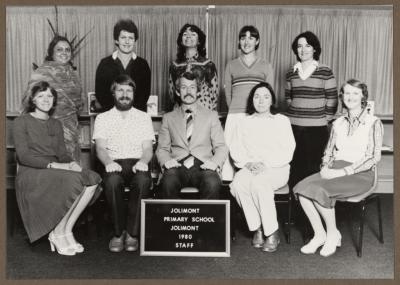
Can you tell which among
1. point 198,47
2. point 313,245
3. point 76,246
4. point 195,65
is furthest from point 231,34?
point 76,246

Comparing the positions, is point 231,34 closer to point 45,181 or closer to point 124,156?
point 124,156

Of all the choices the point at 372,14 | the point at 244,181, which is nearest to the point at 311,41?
the point at 244,181

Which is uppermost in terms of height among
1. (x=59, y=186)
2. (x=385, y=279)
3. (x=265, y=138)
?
(x=265, y=138)

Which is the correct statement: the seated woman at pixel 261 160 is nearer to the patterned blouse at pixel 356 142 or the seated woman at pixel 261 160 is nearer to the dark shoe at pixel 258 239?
the dark shoe at pixel 258 239

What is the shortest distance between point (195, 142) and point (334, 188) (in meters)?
1.12

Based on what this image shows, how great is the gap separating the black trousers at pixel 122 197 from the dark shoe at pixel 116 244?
0.04 metres

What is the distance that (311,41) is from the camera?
12.8 ft

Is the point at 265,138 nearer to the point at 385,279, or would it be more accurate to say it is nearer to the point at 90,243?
the point at 385,279

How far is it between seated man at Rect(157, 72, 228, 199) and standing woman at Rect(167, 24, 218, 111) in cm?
36

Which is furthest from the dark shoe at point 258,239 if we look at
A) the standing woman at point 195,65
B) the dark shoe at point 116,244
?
the standing woman at point 195,65

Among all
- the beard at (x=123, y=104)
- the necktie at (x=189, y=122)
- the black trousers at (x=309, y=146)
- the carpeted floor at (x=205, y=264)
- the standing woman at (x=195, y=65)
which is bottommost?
the carpeted floor at (x=205, y=264)

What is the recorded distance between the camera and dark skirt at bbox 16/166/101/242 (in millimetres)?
3486

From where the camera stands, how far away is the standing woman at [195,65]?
13.8 feet

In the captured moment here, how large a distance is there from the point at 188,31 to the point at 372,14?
8.48 feet
